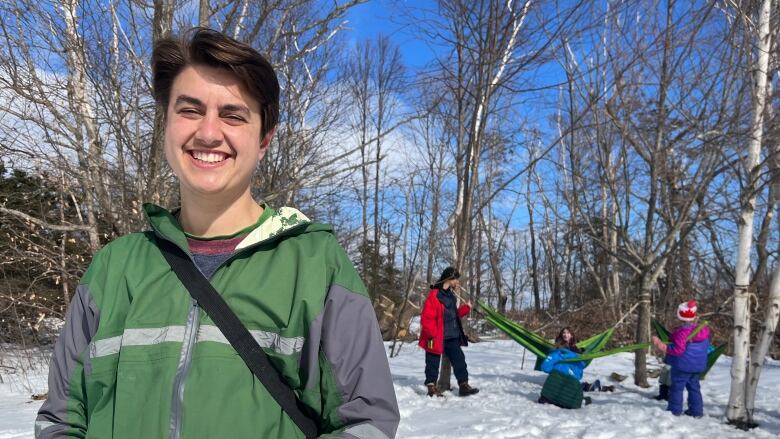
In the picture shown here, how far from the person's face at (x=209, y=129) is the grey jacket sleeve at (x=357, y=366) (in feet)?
1.26

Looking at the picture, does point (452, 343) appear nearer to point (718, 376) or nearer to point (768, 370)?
point (718, 376)

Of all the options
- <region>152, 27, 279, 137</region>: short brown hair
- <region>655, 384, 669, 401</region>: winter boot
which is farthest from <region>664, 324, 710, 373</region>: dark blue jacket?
<region>152, 27, 279, 137</region>: short brown hair

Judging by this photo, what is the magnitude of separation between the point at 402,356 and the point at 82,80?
8.50m

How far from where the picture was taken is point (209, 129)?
1273 mm

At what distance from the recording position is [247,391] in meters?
1.13

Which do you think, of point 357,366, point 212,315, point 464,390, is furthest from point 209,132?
point 464,390

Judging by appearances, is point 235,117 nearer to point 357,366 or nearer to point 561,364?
point 357,366

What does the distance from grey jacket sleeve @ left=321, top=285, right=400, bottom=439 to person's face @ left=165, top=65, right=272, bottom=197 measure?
0.38 m

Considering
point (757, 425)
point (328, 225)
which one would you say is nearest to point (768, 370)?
point (757, 425)

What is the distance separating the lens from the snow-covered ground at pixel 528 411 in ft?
17.7

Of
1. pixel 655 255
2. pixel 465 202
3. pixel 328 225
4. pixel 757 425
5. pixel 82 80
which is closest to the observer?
pixel 328 225

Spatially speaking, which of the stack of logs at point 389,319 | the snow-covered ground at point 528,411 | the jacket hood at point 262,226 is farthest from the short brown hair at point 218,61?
the stack of logs at point 389,319

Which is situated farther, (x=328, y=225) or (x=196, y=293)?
(x=328, y=225)

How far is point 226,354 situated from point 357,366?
10.5 inches
